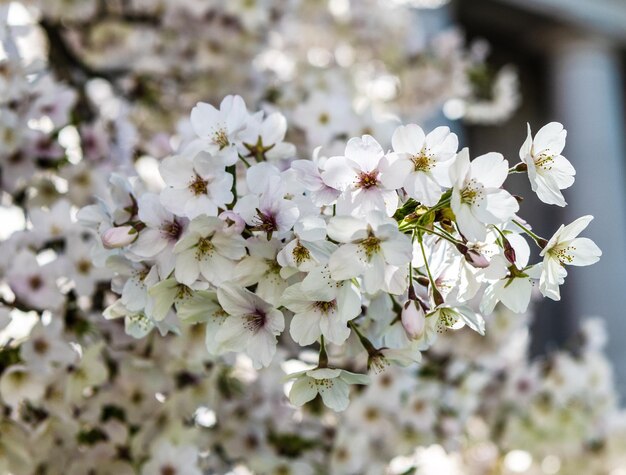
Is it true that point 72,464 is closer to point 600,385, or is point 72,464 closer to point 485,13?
point 600,385

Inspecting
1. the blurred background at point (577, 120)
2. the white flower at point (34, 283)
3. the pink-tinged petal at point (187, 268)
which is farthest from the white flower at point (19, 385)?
the blurred background at point (577, 120)

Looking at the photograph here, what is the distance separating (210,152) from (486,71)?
9.92 feet

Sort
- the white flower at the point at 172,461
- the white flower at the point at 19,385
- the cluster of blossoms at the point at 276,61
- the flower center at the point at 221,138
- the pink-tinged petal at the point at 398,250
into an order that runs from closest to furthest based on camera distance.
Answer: the pink-tinged petal at the point at 398,250 < the flower center at the point at 221,138 < the white flower at the point at 19,385 < the white flower at the point at 172,461 < the cluster of blossoms at the point at 276,61

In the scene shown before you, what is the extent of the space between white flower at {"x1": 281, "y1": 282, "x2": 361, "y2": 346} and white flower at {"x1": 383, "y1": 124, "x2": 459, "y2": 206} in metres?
0.14

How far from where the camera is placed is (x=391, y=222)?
0.97 meters

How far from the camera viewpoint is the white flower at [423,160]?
1000 mm

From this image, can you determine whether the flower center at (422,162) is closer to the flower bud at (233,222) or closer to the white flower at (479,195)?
the white flower at (479,195)

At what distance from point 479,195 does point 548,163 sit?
159 millimetres

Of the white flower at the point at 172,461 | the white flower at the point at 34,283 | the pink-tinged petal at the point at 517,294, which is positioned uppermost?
the pink-tinged petal at the point at 517,294

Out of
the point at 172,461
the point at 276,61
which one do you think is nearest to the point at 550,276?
the point at 172,461

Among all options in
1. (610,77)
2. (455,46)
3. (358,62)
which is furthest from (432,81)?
(610,77)

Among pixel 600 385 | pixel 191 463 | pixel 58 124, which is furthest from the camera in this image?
pixel 600 385

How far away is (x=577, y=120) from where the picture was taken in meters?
10.7

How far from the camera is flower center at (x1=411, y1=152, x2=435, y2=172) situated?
102 centimetres
